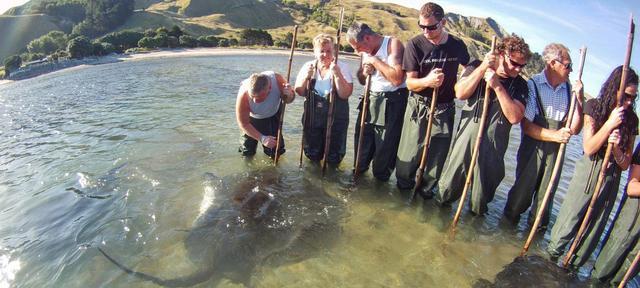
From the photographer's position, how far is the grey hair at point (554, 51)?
483 centimetres

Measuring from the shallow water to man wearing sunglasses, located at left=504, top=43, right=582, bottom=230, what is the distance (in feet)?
3.56

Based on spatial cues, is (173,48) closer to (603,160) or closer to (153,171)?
(153,171)

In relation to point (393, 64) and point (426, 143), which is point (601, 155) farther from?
point (393, 64)

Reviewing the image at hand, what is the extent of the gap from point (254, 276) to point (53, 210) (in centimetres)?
412

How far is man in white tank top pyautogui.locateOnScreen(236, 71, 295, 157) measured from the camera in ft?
20.8

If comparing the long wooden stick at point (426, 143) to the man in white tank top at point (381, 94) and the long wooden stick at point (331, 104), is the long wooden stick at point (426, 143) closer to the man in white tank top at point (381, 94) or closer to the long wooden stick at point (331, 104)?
the man in white tank top at point (381, 94)

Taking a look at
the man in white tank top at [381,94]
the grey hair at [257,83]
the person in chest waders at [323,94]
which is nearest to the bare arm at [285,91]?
the person in chest waders at [323,94]

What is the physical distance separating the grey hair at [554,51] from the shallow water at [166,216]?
268 cm

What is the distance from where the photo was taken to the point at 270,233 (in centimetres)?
568

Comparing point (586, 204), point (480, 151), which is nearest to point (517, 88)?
point (480, 151)

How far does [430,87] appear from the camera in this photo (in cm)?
541

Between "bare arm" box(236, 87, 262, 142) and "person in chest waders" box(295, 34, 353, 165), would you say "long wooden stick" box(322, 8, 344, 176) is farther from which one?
"bare arm" box(236, 87, 262, 142)

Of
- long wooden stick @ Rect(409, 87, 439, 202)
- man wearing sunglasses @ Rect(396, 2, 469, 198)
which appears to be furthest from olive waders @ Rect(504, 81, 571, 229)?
long wooden stick @ Rect(409, 87, 439, 202)

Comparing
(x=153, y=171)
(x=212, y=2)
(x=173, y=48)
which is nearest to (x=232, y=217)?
(x=153, y=171)
